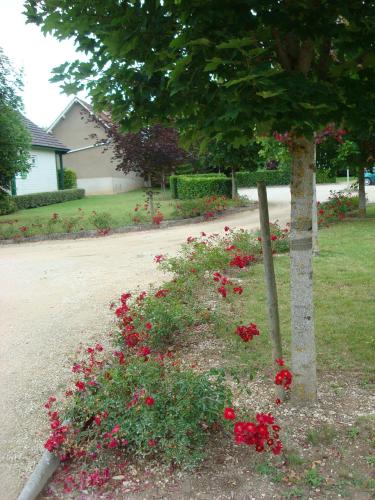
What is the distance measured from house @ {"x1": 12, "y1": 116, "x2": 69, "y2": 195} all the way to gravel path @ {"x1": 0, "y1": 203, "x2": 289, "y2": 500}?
52.3 feet

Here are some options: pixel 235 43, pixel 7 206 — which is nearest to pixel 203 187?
pixel 7 206

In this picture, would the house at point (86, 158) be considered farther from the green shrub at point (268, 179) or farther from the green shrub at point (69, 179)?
the green shrub at point (268, 179)

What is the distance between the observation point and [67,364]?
4.77 m

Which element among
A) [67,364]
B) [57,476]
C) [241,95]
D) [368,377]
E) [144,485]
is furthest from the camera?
[67,364]

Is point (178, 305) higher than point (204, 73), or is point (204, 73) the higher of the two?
point (204, 73)

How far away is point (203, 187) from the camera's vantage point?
2269 cm

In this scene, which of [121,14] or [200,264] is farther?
[200,264]

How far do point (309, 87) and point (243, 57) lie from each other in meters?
0.34

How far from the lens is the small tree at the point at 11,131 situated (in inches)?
614

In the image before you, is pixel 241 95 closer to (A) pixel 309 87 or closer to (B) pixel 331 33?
(A) pixel 309 87

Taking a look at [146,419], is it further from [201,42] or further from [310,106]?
[201,42]

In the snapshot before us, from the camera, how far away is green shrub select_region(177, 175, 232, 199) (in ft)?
71.8

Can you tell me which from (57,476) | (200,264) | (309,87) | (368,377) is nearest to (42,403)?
(57,476)

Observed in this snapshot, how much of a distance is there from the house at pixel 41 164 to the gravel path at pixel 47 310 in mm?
15953
